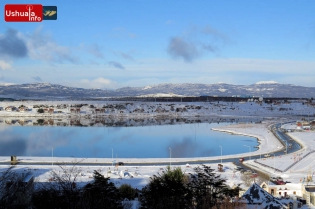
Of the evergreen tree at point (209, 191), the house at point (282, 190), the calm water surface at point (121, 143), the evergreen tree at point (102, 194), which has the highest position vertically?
the evergreen tree at point (102, 194)

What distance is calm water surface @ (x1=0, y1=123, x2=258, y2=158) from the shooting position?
22.3 metres

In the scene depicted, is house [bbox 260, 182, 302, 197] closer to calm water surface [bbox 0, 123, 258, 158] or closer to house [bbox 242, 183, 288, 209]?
house [bbox 242, 183, 288, 209]

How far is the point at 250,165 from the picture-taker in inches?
695

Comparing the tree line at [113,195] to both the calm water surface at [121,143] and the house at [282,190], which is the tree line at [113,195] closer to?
the house at [282,190]

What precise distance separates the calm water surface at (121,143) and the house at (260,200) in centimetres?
1216

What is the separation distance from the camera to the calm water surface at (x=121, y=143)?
73.1ft

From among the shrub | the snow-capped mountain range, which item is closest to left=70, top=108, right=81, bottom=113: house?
the shrub

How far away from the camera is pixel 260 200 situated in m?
8.80

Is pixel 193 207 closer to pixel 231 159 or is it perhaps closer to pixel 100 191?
pixel 100 191

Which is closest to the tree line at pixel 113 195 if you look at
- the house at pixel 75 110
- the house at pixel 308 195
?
the house at pixel 308 195

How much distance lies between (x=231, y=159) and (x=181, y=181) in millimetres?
9476

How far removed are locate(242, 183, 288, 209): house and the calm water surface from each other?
1216 centimetres

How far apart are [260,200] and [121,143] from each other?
18.1 meters

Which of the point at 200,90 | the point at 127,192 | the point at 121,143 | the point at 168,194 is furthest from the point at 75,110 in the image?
the point at 200,90
